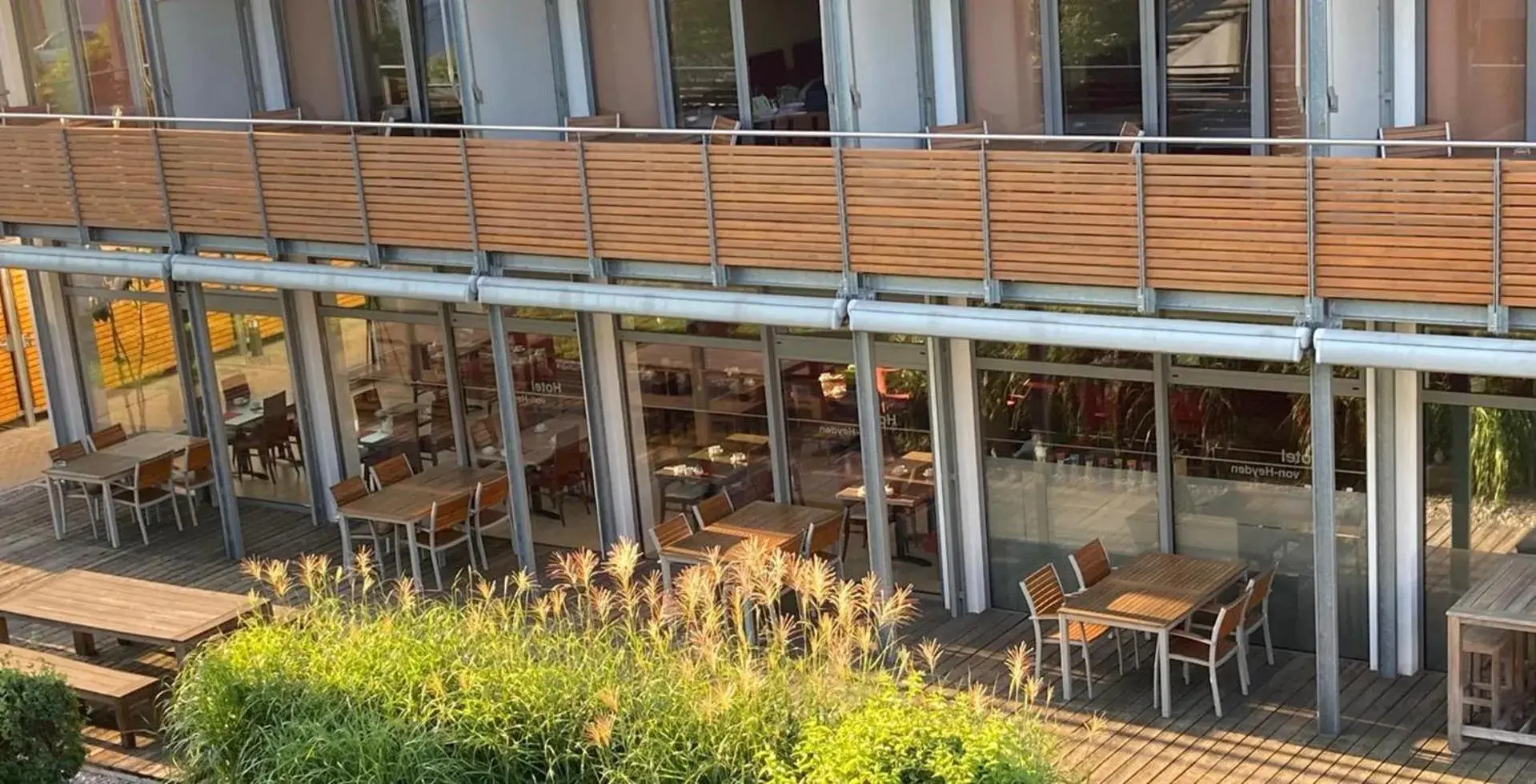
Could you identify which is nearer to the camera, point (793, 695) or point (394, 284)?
point (793, 695)

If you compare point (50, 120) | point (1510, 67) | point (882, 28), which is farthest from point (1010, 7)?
point (50, 120)

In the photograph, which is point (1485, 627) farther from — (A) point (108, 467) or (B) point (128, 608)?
(A) point (108, 467)

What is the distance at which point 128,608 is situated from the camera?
14102mm

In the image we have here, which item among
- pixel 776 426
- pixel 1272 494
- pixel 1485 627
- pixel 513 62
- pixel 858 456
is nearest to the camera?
pixel 1485 627

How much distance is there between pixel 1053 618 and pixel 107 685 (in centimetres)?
607

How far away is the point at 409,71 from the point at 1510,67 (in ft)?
29.1

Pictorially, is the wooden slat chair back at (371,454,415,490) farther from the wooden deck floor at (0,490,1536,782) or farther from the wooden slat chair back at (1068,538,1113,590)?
the wooden slat chair back at (1068,538,1113,590)

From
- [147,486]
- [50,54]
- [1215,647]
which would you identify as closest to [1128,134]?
[1215,647]

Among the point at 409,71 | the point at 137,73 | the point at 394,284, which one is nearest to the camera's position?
the point at 394,284

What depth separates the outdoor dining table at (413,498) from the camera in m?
15.6

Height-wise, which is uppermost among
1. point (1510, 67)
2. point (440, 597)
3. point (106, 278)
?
point (1510, 67)

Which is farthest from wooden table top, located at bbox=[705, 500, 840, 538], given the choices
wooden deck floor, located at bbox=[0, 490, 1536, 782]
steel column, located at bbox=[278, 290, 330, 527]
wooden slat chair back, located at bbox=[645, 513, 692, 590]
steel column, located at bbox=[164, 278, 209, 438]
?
steel column, located at bbox=[164, 278, 209, 438]

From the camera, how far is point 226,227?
53.9 ft

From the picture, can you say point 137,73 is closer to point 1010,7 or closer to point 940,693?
point 1010,7
